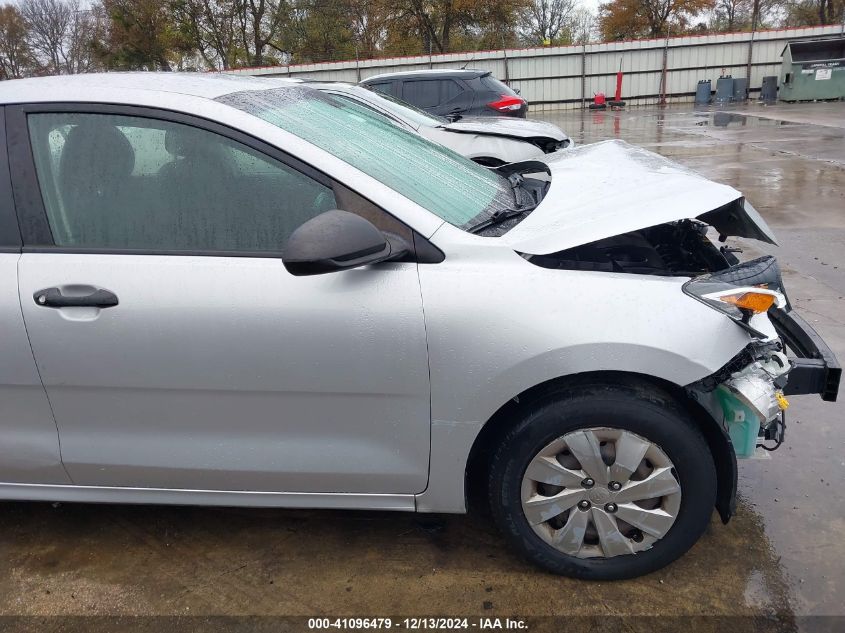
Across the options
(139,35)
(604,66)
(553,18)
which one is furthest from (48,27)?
(604,66)

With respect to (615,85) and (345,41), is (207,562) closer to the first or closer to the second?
(615,85)

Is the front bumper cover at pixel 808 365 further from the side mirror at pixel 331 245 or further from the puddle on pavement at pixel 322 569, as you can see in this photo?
the side mirror at pixel 331 245

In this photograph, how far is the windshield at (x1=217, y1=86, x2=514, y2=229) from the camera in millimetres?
2314

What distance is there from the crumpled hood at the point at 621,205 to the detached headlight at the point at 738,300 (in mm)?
262

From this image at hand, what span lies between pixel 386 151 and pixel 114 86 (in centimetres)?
97

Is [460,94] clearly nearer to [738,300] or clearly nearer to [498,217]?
[498,217]

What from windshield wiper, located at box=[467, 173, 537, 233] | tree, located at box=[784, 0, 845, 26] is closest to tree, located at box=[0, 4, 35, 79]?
tree, located at box=[784, 0, 845, 26]

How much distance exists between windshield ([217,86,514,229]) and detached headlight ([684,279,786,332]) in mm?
789

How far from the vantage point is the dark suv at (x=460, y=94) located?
35.3 ft

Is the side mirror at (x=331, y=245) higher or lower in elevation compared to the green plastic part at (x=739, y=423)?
higher

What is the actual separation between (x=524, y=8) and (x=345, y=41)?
9.41 meters

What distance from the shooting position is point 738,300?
2.13m

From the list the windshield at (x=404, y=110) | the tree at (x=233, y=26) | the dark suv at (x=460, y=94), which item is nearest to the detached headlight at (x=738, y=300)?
the windshield at (x=404, y=110)

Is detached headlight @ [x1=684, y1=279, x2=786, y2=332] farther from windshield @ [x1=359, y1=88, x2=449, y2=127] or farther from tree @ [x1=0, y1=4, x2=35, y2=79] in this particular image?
tree @ [x1=0, y1=4, x2=35, y2=79]
